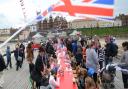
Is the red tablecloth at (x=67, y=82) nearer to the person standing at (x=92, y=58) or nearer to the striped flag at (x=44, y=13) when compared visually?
the person standing at (x=92, y=58)

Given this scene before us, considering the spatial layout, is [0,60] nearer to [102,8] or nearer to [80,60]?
[80,60]

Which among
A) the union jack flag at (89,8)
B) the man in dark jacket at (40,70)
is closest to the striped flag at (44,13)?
the union jack flag at (89,8)

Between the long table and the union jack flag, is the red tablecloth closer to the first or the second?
the long table

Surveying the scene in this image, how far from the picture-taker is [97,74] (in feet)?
40.2

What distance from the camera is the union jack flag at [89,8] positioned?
10153mm

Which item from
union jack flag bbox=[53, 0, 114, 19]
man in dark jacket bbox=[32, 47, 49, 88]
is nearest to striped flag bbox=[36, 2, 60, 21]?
union jack flag bbox=[53, 0, 114, 19]

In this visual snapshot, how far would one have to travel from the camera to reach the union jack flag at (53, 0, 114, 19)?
33.3ft

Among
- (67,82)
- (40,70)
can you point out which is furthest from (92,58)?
(40,70)

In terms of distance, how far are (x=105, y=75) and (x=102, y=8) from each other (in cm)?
208

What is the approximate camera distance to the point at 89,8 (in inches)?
413

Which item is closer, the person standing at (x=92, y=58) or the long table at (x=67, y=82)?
the long table at (x=67, y=82)

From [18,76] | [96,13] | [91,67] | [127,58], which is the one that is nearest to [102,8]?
[96,13]

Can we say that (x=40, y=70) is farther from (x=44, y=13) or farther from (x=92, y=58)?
(x=44, y=13)

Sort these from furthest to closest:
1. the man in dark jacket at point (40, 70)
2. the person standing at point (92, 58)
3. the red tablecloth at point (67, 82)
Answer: the person standing at point (92, 58) < the man in dark jacket at point (40, 70) < the red tablecloth at point (67, 82)
